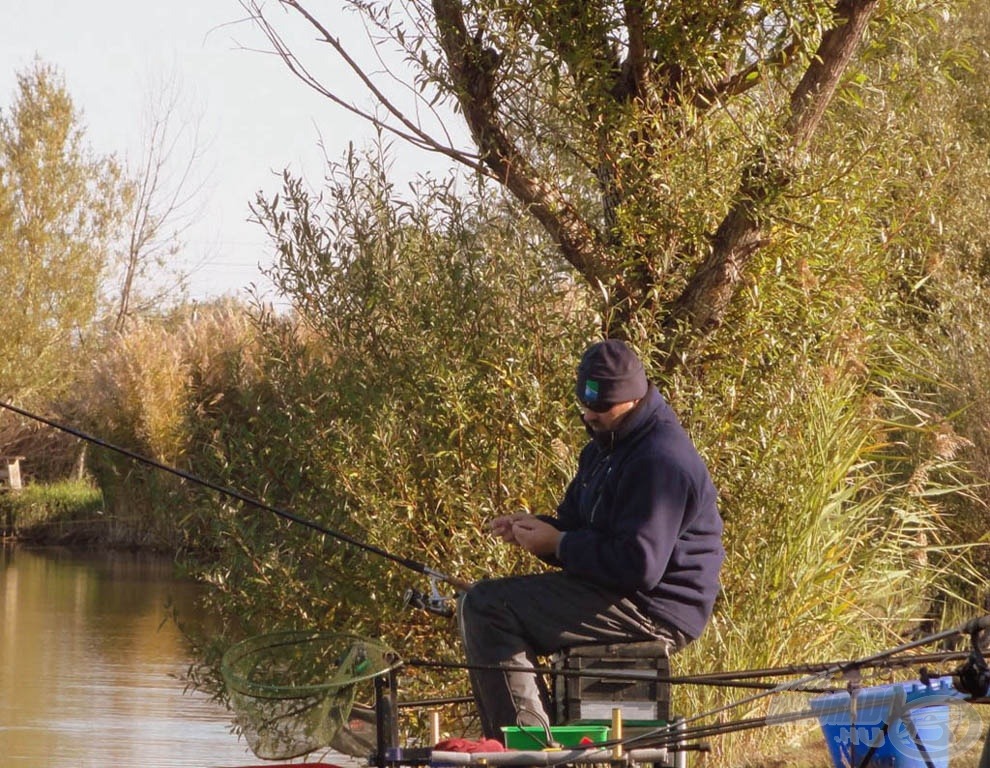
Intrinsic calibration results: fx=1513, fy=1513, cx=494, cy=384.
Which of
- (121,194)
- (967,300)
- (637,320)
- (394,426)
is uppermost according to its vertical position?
(121,194)

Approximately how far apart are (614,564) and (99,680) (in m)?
8.94

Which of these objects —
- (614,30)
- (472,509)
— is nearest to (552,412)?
(472,509)

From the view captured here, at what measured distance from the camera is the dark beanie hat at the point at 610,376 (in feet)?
13.6

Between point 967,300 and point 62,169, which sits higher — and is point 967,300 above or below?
below

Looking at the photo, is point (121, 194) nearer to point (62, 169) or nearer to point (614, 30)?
point (62, 169)

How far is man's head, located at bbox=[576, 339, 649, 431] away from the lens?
4.14 m

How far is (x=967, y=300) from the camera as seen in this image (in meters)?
10.8

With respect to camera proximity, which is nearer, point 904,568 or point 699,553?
point 699,553

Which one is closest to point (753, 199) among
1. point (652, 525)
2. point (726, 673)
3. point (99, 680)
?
point (652, 525)

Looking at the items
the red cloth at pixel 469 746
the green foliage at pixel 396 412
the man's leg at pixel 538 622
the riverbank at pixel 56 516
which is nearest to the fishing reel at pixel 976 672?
the red cloth at pixel 469 746

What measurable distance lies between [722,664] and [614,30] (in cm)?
286

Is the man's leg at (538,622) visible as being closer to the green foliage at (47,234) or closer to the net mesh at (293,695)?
the net mesh at (293,695)

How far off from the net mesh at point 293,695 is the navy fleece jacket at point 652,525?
2.17 ft

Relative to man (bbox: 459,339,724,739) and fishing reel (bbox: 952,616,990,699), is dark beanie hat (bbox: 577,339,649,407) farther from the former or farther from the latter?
fishing reel (bbox: 952,616,990,699)
